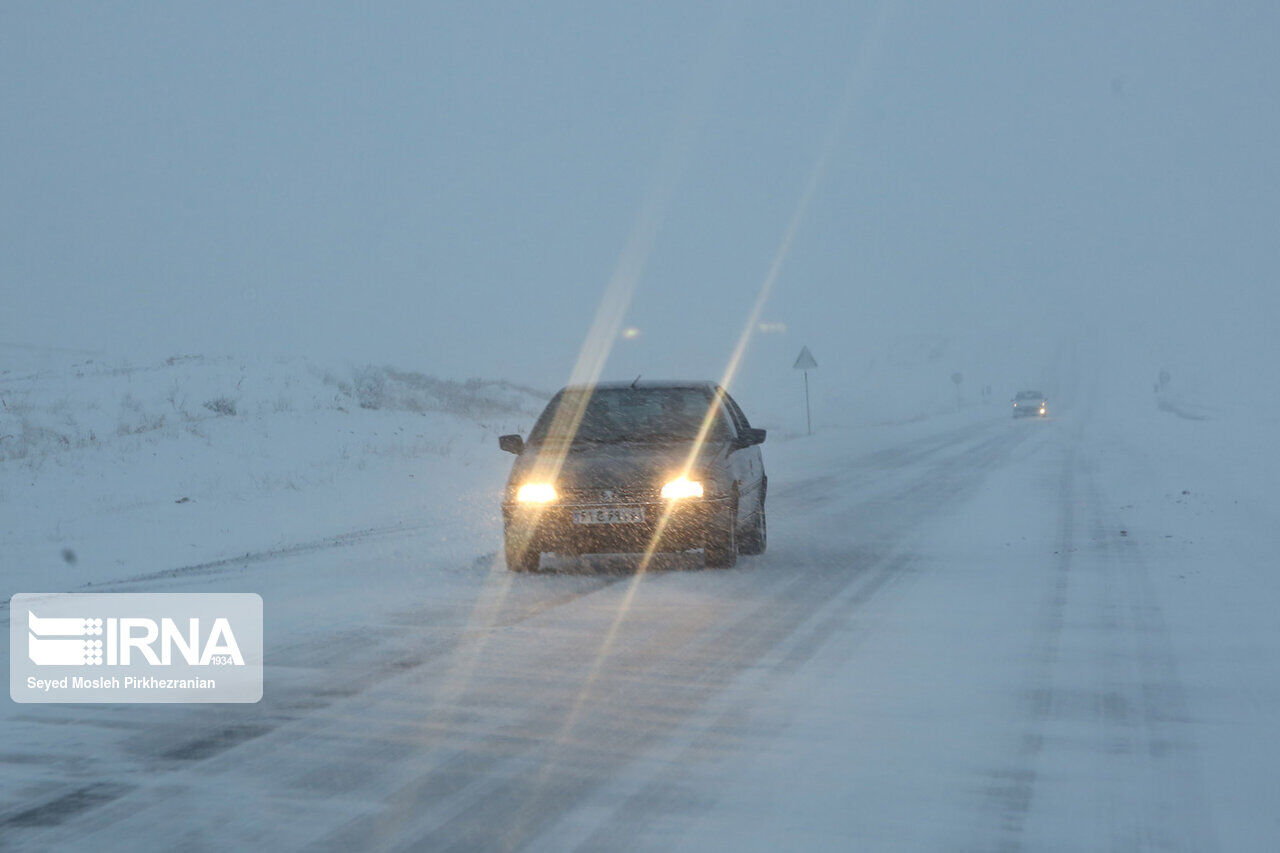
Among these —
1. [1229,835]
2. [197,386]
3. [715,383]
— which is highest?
[197,386]

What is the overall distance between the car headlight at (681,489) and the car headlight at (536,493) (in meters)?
0.91

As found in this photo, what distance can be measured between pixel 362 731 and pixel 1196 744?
3.25m

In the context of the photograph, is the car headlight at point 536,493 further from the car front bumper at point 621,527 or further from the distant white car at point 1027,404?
the distant white car at point 1027,404

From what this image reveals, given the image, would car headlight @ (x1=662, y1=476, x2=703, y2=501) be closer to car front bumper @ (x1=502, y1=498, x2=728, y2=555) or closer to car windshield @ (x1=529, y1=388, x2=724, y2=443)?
car front bumper @ (x1=502, y1=498, x2=728, y2=555)

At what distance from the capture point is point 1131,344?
139500 millimetres

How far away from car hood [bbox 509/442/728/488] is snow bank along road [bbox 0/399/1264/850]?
0.82 metres

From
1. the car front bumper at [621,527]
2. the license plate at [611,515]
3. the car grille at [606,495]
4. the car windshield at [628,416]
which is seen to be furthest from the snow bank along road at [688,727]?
the car windshield at [628,416]

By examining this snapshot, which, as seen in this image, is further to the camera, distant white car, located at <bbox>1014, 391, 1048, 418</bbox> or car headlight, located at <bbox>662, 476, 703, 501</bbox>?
distant white car, located at <bbox>1014, 391, 1048, 418</bbox>

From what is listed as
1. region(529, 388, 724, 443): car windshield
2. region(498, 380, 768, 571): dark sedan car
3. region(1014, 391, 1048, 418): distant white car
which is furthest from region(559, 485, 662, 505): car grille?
region(1014, 391, 1048, 418): distant white car

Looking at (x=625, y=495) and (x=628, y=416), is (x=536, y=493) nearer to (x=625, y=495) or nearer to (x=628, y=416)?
(x=625, y=495)

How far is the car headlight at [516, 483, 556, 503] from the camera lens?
1000 centimetres

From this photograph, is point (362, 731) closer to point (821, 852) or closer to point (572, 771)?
point (572, 771)

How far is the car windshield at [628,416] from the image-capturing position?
36.0ft

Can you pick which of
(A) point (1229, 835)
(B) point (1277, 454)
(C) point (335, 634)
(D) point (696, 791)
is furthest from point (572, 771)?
(B) point (1277, 454)
